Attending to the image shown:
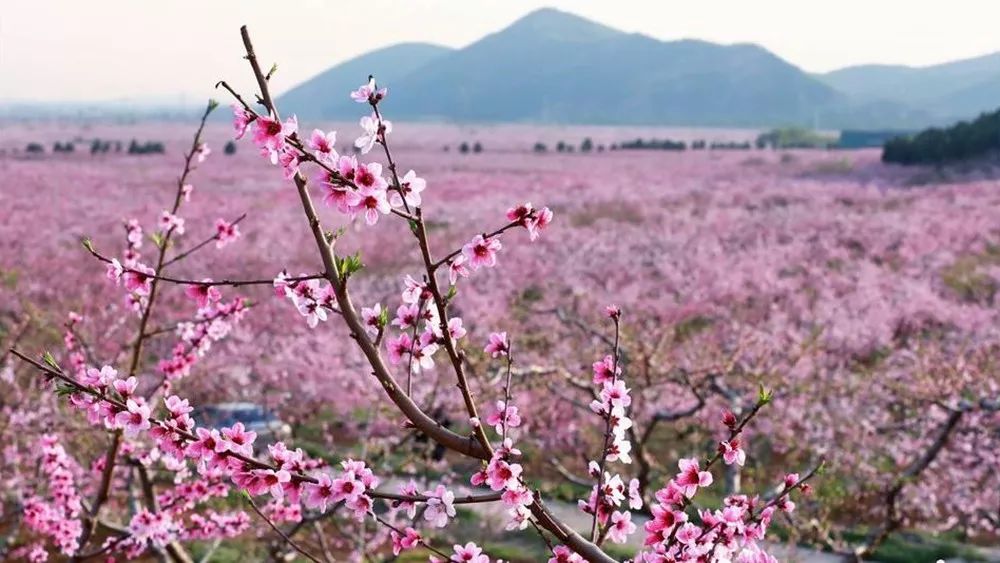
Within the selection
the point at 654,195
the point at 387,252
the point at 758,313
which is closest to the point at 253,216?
the point at 387,252

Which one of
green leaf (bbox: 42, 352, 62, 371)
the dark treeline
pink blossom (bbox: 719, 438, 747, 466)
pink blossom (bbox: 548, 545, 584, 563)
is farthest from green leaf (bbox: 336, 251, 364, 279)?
the dark treeline

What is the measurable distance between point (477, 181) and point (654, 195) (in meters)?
13.3

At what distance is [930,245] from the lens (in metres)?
31.0

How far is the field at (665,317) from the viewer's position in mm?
12547

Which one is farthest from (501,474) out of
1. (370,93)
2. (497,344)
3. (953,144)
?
(953,144)

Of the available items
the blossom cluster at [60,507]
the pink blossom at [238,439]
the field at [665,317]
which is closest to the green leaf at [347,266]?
the pink blossom at [238,439]

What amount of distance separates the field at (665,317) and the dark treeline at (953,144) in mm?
2292

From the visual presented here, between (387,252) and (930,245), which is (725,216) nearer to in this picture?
(930,245)

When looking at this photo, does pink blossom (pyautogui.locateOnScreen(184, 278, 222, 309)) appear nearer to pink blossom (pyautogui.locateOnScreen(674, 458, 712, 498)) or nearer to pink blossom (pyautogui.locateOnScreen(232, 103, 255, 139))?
pink blossom (pyautogui.locateOnScreen(232, 103, 255, 139))

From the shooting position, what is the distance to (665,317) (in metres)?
22.2

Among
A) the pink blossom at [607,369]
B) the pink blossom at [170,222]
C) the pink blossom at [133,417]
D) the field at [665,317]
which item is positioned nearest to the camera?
the pink blossom at [133,417]

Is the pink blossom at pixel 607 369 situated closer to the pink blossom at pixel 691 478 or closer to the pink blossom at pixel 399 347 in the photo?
the pink blossom at pixel 691 478

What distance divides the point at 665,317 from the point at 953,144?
42808 millimetres

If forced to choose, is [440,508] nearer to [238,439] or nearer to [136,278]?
[238,439]
